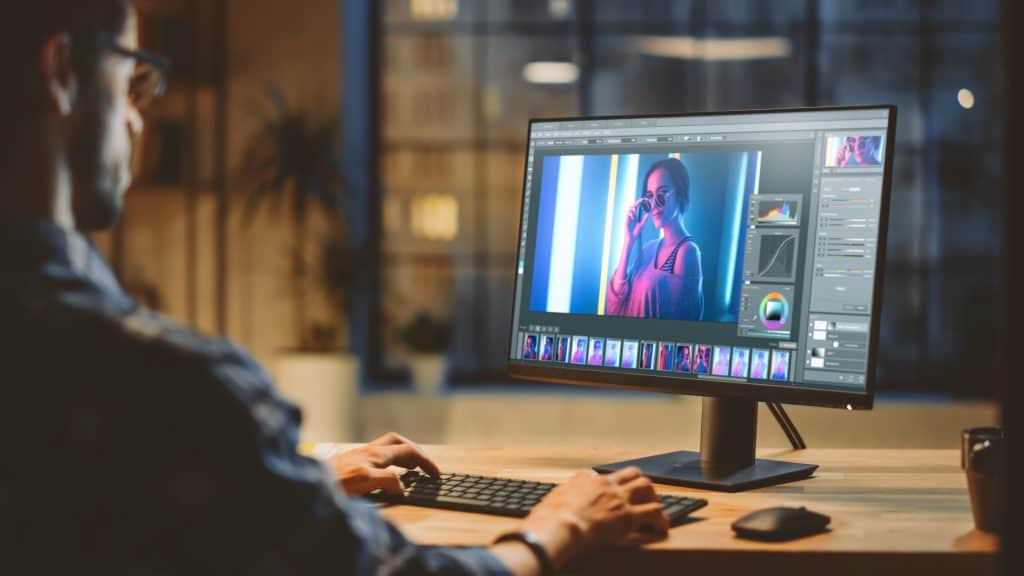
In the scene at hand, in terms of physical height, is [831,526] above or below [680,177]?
below

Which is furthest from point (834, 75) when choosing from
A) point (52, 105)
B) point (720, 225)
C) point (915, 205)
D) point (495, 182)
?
point (52, 105)

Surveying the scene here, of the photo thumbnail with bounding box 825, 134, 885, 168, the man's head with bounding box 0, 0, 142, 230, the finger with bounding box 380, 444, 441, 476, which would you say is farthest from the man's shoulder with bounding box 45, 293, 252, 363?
the photo thumbnail with bounding box 825, 134, 885, 168

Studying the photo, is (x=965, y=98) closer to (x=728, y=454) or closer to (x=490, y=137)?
(x=490, y=137)

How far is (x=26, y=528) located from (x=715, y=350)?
0.94 m

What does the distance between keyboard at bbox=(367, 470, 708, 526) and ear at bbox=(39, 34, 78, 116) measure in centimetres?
64

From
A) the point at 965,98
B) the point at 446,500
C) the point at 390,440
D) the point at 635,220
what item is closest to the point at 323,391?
the point at 965,98

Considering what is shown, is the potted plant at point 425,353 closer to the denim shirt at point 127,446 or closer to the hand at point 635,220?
the hand at point 635,220

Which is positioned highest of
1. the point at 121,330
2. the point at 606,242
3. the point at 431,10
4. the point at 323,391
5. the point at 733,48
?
the point at 431,10

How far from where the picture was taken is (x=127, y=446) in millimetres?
818

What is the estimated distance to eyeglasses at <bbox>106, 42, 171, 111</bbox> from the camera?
1074 millimetres

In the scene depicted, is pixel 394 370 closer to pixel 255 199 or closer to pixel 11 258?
pixel 255 199

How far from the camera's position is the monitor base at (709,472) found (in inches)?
58.0

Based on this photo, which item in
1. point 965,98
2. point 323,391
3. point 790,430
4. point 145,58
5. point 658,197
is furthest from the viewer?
point 965,98

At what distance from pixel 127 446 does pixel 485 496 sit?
0.61m
